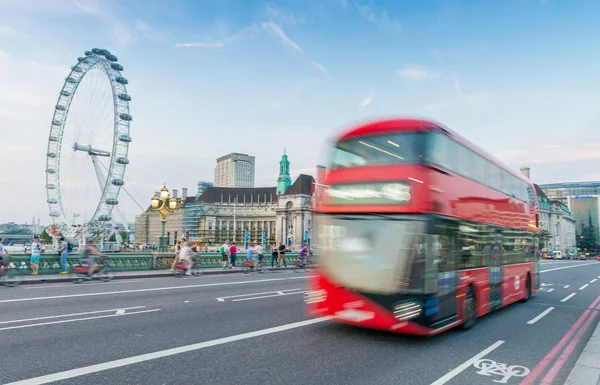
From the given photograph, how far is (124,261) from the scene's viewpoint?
80.3ft

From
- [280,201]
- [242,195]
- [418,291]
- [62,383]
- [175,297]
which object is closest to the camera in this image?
[62,383]

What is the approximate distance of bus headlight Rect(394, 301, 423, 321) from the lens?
8359 mm

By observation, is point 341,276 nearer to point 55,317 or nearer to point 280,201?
point 55,317

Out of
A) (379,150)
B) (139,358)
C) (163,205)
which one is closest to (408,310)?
(379,150)

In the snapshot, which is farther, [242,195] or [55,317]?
[242,195]

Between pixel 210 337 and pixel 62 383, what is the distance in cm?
315

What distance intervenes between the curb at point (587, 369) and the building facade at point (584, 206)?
176057 mm

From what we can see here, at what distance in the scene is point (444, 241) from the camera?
8.98 metres

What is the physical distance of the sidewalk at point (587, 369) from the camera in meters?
6.34

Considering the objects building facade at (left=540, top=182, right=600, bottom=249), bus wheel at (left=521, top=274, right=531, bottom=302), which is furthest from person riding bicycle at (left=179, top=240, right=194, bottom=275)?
building facade at (left=540, top=182, right=600, bottom=249)

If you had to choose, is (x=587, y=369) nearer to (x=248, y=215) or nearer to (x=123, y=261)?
(x=123, y=261)

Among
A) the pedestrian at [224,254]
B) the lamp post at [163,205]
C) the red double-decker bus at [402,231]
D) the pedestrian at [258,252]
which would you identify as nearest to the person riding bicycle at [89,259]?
the lamp post at [163,205]

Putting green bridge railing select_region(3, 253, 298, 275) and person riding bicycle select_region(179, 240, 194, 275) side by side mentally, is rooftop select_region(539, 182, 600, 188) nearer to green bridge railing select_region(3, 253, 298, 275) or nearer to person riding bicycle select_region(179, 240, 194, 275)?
green bridge railing select_region(3, 253, 298, 275)

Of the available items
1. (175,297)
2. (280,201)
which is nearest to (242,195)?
(280,201)
